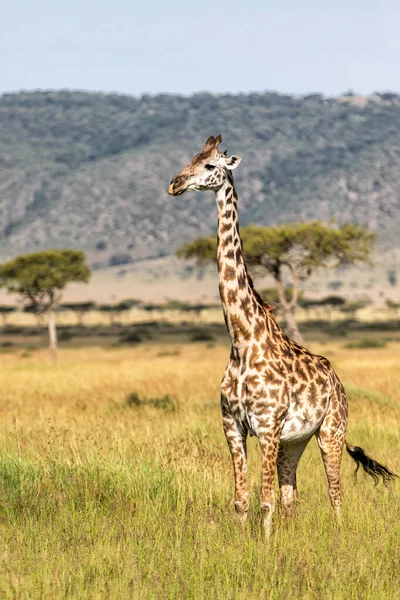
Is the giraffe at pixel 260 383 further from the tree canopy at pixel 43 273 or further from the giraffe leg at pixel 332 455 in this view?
the tree canopy at pixel 43 273

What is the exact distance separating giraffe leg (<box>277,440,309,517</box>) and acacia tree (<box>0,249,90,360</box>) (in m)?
45.2

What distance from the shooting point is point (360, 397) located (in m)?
18.0

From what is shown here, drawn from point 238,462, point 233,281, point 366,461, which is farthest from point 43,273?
point 238,462

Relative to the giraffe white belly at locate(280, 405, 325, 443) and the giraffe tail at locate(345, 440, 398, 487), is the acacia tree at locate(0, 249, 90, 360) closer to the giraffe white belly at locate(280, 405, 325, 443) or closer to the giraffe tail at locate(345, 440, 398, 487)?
the giraffe tail at locate(345, 440, 398, 487)

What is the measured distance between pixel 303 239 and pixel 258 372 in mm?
39819

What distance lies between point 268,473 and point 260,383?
0.74 meters

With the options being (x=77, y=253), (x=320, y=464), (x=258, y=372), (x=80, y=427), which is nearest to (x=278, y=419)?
(x=258, y=372)

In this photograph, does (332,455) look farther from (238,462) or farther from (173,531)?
(173,531)

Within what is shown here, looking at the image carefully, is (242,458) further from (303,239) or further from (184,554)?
(303,239)

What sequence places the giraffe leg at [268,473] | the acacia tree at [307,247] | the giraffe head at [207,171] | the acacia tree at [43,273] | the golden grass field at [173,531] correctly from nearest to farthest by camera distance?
1. the golden grass field at [173,531]
2. the giraffe head at [207,171]
3. the giraffe leg at [268,473]
4. the acacia tree at [307,247]
5. the acacia tree at [43,273]

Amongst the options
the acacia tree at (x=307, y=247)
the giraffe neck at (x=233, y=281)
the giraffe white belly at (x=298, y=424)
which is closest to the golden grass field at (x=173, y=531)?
the giraffe white belly at (x=298, y=424)

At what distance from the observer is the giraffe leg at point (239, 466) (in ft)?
24.3

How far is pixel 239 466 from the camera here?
7410 millimetres

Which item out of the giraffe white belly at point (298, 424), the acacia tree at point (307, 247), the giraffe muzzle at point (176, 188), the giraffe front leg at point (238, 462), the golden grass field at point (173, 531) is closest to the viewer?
the golden grass field at point (173, 531)
